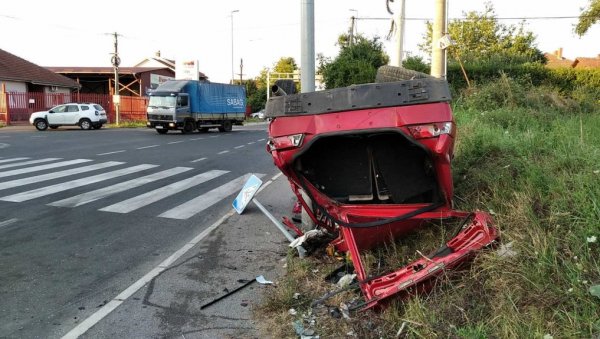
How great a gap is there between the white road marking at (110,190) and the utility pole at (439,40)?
8.05 meters

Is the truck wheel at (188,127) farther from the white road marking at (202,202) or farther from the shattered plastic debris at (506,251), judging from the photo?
the shattered plastic debris at (506,251)

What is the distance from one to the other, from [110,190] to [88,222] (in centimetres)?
255

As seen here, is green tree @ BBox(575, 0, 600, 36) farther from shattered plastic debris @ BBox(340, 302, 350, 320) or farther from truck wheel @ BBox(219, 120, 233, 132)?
shattered plastic debris @ BBox(340, 302, 350, 320)

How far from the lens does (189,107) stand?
29.9m

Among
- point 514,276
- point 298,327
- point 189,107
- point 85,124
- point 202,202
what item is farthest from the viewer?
point 85,124

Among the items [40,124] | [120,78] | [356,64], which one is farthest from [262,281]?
[120,78]

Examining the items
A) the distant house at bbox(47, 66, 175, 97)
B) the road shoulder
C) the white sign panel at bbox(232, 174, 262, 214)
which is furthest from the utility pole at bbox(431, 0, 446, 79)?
the distant house at bbox(47, 66, 175, 97)

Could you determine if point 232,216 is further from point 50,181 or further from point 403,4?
point 403,4

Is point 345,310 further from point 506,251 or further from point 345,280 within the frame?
point 506,251

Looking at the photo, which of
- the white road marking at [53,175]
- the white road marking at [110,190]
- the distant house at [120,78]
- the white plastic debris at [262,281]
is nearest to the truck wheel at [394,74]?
the white plastic debris at [262,281]

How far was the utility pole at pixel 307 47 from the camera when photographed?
261 inches

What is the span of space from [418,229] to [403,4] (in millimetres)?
11932

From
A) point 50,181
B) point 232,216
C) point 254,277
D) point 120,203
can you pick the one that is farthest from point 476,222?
point 50,181

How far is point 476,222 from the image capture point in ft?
13.5
